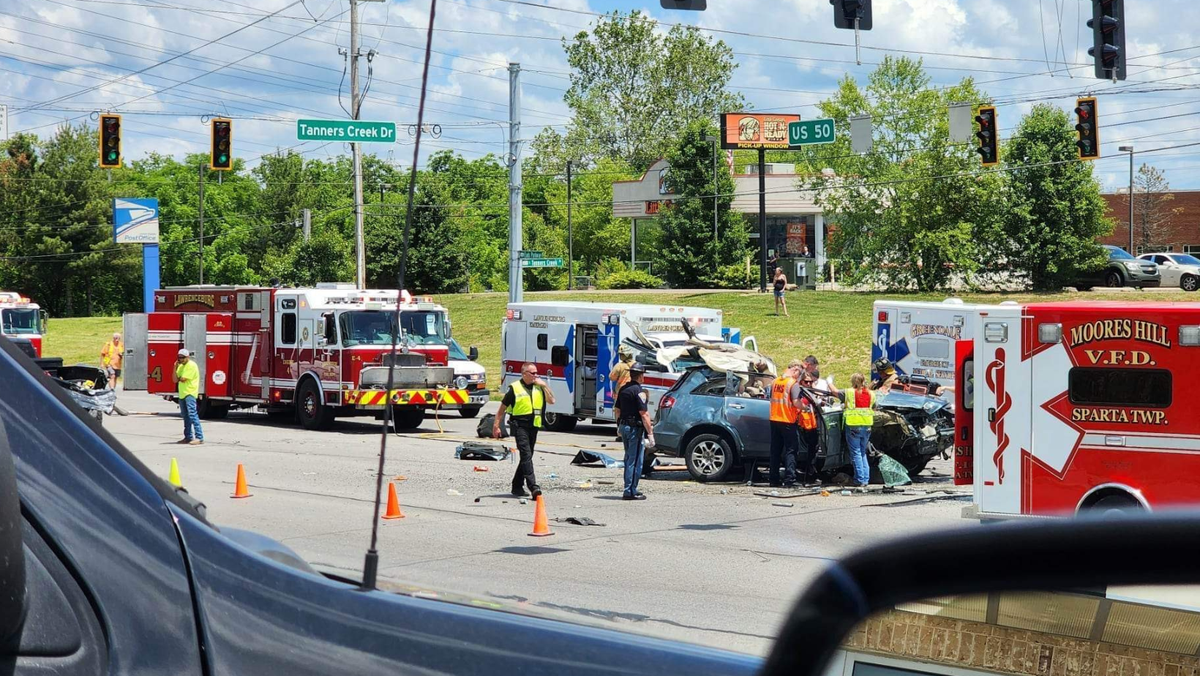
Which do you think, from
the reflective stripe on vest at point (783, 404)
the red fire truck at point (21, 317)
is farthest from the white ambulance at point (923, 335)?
the red fire truck at point (21, 317)

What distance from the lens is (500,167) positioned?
273ft

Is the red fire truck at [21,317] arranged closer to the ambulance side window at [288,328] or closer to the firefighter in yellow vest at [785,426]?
the ambulance side window at [288,328]

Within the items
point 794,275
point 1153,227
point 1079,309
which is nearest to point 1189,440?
point 1079,309

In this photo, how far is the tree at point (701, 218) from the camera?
61.4 m

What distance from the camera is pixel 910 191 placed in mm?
52219

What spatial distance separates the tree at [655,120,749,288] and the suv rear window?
4824 cm

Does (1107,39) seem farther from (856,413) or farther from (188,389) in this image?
(188,389)

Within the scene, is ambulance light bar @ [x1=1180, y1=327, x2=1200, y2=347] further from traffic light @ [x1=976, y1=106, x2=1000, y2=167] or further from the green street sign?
the green street sign

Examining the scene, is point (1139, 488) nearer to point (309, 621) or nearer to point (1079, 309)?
point (1079, 309)

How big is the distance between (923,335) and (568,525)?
12.5m

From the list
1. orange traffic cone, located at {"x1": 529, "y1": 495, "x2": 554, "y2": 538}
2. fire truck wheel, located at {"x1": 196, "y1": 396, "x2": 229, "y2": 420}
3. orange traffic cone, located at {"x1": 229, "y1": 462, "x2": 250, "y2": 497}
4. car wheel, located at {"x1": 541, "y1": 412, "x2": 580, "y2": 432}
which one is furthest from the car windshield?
orange traffic cone, located at {"x1": 529, "y1": 495, "x2": 554, "y2": 538}

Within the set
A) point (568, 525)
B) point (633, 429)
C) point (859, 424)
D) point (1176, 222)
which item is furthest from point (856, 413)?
point (1176, 222)

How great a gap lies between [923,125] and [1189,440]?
42.7 meters

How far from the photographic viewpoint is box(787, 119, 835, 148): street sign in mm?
31594
